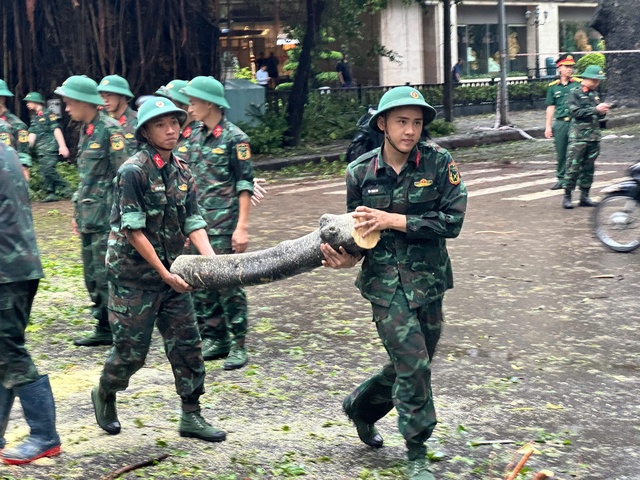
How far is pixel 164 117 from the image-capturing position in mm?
5285

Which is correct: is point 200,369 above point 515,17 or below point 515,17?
below

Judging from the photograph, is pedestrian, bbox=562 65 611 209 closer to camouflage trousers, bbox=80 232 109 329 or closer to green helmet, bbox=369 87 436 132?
camouflage trousers, bbox=80 232 109 329

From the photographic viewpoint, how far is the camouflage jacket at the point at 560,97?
46.6 ft

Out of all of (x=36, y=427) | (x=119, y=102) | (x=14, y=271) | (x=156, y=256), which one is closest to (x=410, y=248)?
(x=156, y=256)

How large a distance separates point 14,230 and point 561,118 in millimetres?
10788

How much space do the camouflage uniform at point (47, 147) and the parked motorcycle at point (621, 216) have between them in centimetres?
963

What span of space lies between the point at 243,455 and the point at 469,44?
40780 mm

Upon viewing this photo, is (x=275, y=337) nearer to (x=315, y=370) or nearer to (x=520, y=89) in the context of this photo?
(x=315, y=370)

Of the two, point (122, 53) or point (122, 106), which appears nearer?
point (122, 106)

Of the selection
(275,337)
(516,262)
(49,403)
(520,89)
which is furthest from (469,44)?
(49,403)

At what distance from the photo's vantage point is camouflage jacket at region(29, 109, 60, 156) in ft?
55.5

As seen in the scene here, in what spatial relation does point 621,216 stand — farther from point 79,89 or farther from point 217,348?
point 79,89

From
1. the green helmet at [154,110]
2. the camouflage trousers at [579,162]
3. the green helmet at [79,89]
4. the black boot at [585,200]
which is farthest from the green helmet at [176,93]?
the black boot at [585,200]

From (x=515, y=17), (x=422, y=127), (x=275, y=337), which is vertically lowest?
(x=275, y=337)
